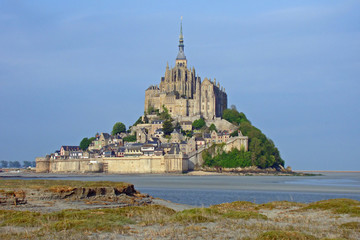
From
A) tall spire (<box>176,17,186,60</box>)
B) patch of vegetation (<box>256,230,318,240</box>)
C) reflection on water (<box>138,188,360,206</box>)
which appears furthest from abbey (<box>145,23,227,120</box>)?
patch of vegetation (<box>256,230,318,240</box>)

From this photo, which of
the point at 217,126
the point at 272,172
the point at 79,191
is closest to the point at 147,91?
the point at 217,126

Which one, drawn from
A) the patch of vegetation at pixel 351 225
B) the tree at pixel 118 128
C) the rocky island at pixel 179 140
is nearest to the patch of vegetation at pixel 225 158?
the rocky island at pixel 179 140

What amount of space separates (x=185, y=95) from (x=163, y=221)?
111985 mm

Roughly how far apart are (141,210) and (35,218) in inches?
223

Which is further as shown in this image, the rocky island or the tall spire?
the tall spire

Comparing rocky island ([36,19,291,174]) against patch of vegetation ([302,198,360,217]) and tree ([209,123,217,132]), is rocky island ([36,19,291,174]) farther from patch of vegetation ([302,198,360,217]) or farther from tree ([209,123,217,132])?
patch of vegetation ([302,198,360,217])

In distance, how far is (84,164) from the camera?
4560 inches

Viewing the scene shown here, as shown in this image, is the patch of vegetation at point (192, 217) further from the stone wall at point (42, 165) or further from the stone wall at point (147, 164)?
the stone wall at point (42, 165)

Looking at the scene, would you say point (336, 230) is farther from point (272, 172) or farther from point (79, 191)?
point (272, 172)

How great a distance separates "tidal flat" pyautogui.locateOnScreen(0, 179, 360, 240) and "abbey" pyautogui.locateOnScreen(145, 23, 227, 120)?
95756 millimetres

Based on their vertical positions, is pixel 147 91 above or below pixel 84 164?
above

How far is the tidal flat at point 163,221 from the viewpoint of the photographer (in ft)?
57.2

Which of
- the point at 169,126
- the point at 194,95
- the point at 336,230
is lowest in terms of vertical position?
the point at 336,230

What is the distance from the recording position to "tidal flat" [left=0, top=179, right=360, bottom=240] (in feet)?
57.2
